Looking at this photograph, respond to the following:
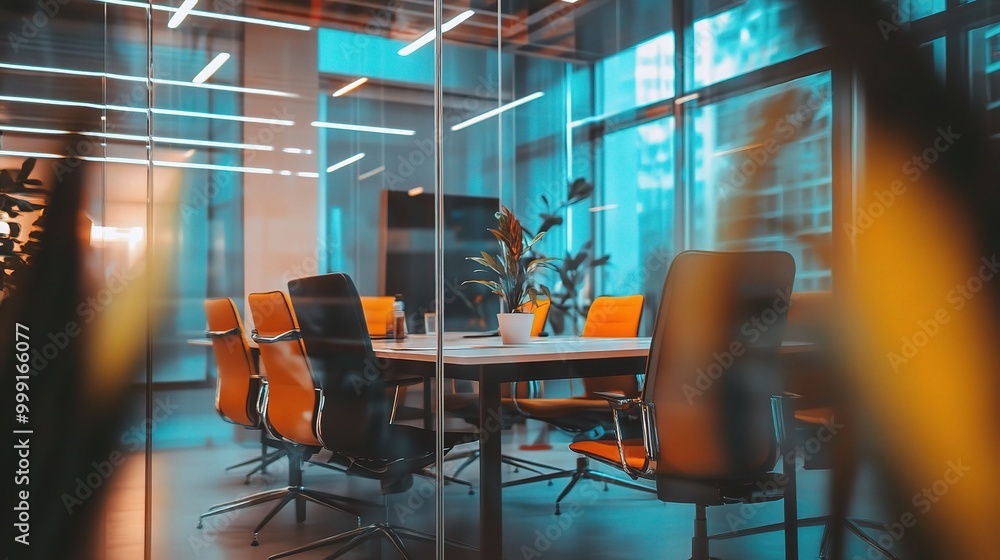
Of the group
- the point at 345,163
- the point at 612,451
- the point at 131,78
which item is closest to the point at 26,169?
the point at 131,78

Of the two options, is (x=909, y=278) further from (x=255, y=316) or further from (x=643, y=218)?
(x=255, y=316)

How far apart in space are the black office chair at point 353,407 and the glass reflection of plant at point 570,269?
57 cm

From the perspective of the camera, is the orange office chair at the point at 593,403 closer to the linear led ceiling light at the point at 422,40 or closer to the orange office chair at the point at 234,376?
the orange office chair at the point at 234,376

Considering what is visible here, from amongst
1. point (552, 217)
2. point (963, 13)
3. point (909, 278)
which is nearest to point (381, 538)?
point (552, 217)

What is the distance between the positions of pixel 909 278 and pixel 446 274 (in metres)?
1.61

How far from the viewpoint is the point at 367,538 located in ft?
9.01

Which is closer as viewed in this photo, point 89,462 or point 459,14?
point 89,462

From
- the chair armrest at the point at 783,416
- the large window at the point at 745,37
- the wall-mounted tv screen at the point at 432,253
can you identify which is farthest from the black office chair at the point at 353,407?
the large window at the point at 745,37

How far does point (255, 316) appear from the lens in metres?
2.75

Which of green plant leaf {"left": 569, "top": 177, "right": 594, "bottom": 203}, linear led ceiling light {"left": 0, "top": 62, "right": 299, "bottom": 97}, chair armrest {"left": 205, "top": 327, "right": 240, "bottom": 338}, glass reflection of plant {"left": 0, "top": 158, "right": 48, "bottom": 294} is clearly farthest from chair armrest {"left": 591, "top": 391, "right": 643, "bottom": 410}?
glass reflection of plant {"left": 0, "top": 158, "right": 48, "bottom": 294}

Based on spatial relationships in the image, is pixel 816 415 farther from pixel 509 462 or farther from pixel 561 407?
Answer: pixel 509 462

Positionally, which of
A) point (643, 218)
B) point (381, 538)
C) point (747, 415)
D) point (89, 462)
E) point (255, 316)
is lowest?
point (381, 538)

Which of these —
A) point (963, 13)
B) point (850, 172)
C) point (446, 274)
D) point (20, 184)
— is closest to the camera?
point (963, 13)

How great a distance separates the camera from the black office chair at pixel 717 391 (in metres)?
2.17
